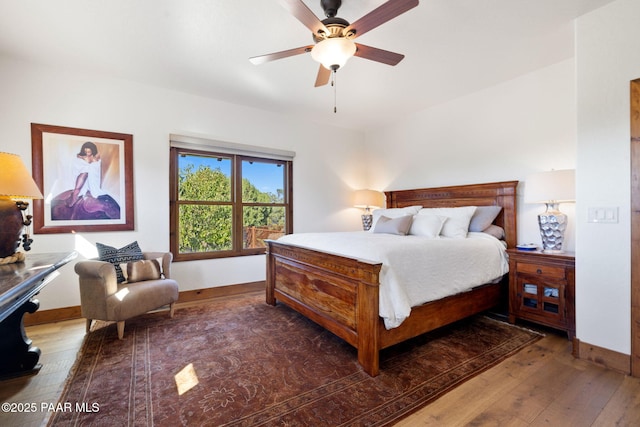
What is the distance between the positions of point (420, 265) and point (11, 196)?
2813 mm

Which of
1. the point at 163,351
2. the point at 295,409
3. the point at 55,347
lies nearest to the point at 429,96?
the point at 295,409

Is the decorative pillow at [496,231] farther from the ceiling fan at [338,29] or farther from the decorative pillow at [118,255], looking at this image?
the decorative pillow at [118,255]

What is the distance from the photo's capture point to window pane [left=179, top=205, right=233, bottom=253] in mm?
3747

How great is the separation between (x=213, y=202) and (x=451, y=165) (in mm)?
3450

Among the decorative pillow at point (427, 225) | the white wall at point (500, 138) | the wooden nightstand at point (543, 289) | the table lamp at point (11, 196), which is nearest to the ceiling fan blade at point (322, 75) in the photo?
the decorative pillow at point (427, 225)

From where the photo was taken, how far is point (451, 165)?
3.97m

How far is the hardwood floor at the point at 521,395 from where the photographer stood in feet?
5.00

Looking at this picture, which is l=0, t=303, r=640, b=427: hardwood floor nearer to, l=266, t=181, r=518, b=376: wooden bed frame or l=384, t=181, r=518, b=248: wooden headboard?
l=266, t=181, r=518, b=376: wooden bed frame

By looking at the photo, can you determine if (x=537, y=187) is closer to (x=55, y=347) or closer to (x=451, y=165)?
(x=451, y=165)

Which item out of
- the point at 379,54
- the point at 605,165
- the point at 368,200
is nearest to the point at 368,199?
the point at 368,200

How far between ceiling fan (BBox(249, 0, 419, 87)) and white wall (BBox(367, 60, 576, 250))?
212 cm

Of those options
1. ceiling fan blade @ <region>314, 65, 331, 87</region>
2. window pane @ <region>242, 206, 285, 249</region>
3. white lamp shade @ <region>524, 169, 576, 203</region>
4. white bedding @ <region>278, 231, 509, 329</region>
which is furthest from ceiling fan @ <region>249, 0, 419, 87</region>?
window pane @ <region>242, 206, 285, 249</region>

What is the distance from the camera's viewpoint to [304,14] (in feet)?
5.45

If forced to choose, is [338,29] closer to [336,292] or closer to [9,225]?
[336,292]
